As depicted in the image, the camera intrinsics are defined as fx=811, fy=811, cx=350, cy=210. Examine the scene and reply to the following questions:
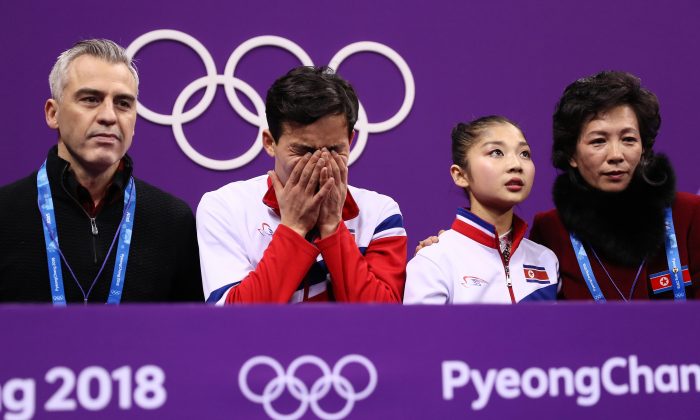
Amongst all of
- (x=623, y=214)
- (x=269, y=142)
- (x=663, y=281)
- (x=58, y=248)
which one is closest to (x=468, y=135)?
(x=623, y=214)

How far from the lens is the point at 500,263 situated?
8.86 feet

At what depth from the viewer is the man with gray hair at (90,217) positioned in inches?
102

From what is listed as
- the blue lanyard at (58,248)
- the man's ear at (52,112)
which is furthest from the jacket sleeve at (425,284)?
the man's ear at (52,112)

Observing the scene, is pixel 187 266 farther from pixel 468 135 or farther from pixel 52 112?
pixel 468 135

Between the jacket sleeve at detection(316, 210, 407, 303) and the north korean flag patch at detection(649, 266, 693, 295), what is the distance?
88cm

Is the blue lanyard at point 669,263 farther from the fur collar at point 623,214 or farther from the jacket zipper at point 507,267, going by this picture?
the jacket zipper at point 507,267

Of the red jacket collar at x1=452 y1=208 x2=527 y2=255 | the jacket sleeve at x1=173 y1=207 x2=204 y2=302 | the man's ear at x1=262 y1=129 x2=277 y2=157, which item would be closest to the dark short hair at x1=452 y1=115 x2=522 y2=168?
the red jacket collar at x1=452 y1=208 x2=527 y2=255

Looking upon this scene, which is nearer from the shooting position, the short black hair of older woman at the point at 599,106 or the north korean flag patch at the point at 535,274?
the north korean flag patch at the point at 535,274

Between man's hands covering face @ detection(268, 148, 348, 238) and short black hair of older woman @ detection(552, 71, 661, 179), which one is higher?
short black hair of older woman @ detection(552, 71, 661, 179)

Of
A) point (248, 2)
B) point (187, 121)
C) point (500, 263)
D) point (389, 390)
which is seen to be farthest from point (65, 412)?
point (248, 2)

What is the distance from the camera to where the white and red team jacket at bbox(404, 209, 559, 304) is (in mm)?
2574

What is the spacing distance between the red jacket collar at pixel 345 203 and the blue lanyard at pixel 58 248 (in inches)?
19.0

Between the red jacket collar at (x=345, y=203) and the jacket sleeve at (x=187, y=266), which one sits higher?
the red jacket collar at (x=345, y=203)

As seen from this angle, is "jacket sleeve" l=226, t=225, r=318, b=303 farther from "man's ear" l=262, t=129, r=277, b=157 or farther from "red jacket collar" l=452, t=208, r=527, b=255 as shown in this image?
"red jacket collar" l=452, t=208, r=527, b=255
